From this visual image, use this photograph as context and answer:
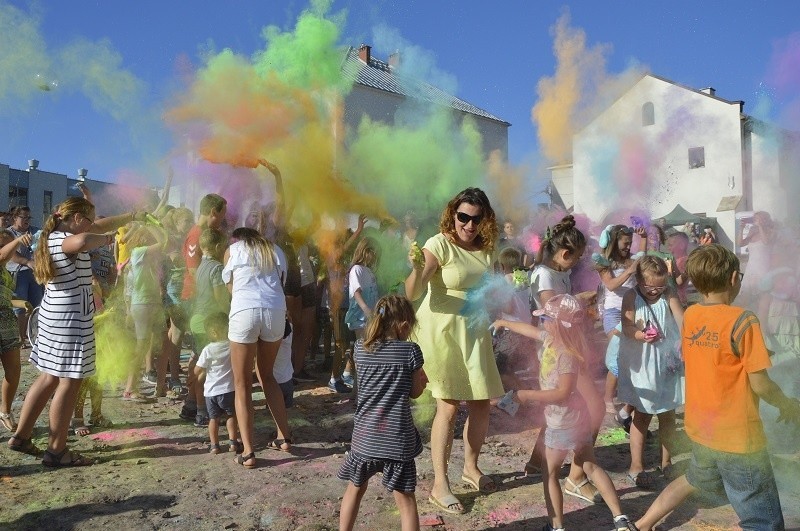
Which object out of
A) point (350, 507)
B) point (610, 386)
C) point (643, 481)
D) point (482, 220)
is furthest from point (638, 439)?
point (350, 507)

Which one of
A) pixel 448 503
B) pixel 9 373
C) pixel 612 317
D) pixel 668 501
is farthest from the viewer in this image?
pixel 612 317

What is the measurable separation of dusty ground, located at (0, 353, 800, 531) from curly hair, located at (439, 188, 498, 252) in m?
1.64

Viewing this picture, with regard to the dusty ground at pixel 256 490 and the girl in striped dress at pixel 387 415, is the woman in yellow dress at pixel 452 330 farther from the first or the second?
the girl in striped dress at pixel 387 415

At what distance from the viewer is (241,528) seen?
3398mm

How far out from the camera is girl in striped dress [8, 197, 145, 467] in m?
4.29

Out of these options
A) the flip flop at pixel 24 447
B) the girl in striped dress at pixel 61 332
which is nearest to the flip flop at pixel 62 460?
the girl in striped dress at pixel 61 332

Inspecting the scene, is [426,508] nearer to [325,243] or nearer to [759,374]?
[759,374]

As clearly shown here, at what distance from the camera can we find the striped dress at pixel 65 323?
432cm

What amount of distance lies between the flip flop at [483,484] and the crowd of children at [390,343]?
0.03 metres

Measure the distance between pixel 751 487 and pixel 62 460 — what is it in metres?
4.31

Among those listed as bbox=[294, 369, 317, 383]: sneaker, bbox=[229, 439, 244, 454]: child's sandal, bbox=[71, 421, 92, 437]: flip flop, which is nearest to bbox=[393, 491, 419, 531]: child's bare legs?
bbox=[229, 439, 244, 454]: child's sandal

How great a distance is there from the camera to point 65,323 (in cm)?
436

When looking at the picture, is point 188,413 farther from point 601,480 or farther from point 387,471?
point 601,480

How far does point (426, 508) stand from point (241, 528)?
1091mm
